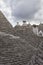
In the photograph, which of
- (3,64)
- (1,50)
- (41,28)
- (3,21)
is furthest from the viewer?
(41,28)

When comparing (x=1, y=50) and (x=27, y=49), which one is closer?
(x=1, y=50)

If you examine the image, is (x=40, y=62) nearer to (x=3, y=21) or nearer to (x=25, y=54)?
(x=25, y=54)

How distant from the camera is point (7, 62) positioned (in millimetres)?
8266

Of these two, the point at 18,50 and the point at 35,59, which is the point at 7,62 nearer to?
the point at 18,50

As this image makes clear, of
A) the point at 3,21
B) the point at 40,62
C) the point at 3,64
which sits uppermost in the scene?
the point at 3,21

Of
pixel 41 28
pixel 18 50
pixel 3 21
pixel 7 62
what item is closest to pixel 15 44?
pixel 18 50

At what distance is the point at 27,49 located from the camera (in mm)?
9500

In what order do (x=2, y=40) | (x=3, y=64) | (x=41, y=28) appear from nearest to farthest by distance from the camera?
1. (x=3, y=64)
2. (x=2, y=40)
3. (x=41, y=28)

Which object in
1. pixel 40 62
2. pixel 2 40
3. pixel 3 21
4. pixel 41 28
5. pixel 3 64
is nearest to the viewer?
pixel 40 62

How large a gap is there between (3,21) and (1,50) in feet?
20.7

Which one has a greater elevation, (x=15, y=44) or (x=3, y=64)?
(x=15, y=44)

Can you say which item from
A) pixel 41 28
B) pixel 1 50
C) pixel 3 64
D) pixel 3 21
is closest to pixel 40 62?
pixel 3 64

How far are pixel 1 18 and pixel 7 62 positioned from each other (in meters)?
7.19

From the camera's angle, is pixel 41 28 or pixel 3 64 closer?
pixel 3 64
